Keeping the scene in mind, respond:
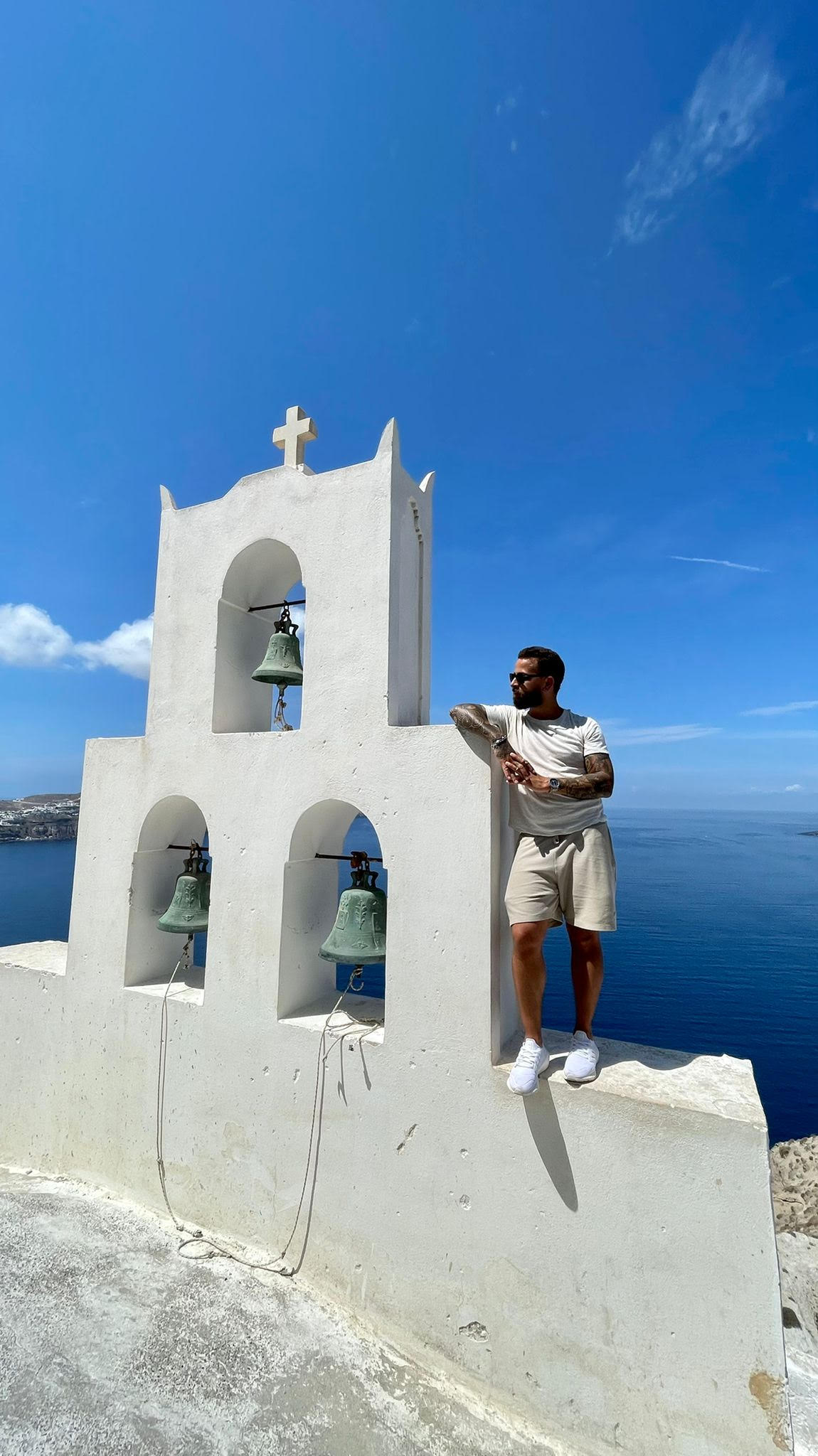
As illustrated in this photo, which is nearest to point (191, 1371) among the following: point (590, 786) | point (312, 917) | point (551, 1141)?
point (551, 1141)

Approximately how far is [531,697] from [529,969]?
1.52 metres

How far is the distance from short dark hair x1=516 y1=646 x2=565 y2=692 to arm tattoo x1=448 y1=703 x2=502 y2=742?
0.41 m

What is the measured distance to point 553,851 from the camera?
347 cm

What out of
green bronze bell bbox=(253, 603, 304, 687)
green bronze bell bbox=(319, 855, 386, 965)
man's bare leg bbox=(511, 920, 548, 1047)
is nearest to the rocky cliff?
man's bare leg bbox=(511, 920, 548, 1047)

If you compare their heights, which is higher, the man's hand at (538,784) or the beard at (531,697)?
the beard at (531,697)

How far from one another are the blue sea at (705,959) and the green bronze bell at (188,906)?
22.5 metres

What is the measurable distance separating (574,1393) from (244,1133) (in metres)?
2.26

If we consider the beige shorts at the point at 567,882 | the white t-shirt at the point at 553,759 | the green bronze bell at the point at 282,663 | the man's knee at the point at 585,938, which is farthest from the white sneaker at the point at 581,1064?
the green bronze bell at the point at 282,663

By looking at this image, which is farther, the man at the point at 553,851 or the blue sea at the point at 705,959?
the blue sea at the point at 705,959

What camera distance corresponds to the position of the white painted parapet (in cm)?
299

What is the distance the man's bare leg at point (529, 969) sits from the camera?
337 cm

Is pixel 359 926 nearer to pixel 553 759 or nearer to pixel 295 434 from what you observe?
pixel 553 759

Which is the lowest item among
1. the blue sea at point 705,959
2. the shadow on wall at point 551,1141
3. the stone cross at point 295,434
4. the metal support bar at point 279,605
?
the blue sea at point 705,959

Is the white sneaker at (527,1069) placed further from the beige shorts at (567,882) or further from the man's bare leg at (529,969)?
the beige shorts at (567,882)
